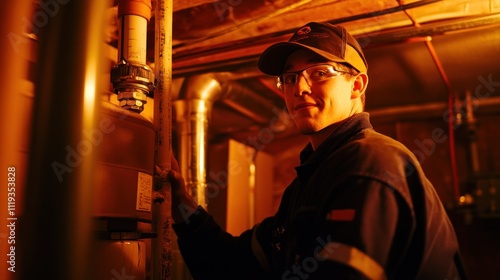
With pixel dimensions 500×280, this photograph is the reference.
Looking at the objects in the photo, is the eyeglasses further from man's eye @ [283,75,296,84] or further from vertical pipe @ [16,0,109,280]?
vertical pipe @ [16,0,109,280]

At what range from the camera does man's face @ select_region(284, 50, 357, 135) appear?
1.19m

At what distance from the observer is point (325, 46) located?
3.93 feet

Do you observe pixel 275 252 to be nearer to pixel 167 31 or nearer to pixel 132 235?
pixel 132 235

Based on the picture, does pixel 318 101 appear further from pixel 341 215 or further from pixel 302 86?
pixel 341 215

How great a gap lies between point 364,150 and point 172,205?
62cm

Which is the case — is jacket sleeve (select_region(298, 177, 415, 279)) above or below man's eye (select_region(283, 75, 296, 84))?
below

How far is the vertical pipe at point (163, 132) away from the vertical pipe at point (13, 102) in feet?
1.92

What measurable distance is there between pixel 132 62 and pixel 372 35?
952 mm

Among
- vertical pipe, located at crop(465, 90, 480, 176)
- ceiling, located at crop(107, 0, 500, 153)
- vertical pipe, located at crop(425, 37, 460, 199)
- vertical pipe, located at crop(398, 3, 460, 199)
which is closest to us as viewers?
ceiling, located at crop(107, 0, 500, 153)

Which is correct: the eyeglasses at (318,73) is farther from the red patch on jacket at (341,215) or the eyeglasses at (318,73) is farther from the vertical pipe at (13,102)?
the vertical pipe at (13,102)

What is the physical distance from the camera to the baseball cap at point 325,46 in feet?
3.92
